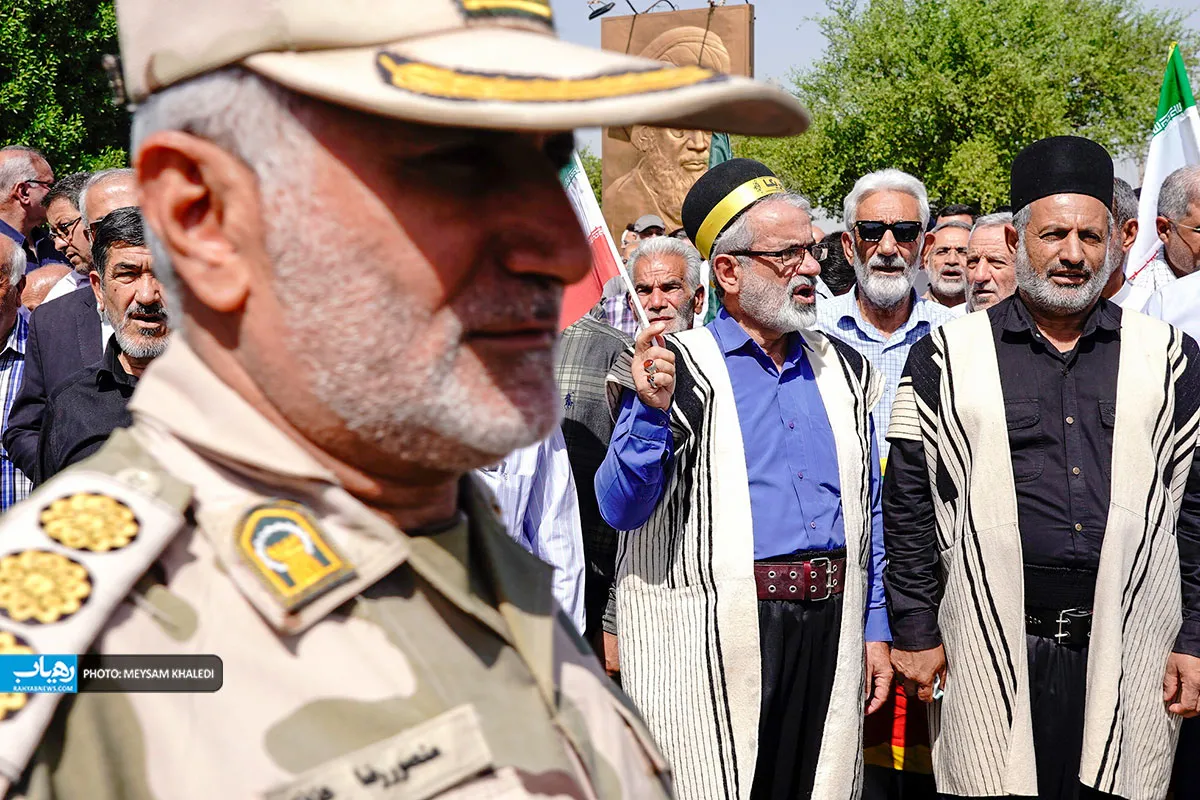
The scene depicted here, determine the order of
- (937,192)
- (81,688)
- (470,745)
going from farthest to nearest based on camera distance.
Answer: (937,192) < (470,745) < (81,688)

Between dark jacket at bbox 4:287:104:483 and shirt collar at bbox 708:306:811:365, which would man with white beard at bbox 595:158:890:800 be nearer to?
shirt collar at bbox 708:306:811:365

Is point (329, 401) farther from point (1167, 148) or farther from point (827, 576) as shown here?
point (1167, 148)

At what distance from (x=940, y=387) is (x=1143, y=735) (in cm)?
129

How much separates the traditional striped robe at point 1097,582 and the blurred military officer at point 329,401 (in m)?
3.02

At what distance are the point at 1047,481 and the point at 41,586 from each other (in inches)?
139

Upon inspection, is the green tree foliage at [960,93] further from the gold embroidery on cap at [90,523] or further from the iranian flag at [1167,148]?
the gold embroidery on cap at [90,523]

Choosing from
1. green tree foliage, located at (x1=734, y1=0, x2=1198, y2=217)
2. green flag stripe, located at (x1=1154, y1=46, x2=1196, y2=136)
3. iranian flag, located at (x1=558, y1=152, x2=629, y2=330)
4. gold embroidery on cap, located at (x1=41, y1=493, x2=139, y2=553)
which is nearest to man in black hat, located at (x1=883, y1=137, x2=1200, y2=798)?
iranian flag, located at (x1=558, y1=152, x2=629, y2=330)

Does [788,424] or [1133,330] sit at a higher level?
[1133,330]

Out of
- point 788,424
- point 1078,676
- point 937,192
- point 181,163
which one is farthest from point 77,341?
point 937,192

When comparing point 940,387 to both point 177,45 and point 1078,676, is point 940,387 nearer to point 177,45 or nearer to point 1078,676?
point 1078,676

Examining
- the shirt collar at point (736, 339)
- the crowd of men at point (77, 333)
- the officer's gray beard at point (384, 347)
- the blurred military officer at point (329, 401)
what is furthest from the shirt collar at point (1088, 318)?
the officer's gray beard at point (384, 347)

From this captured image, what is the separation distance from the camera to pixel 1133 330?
4.14m

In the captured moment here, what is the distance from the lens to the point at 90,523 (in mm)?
1067

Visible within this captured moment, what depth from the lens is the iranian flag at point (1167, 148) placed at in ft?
23.3
